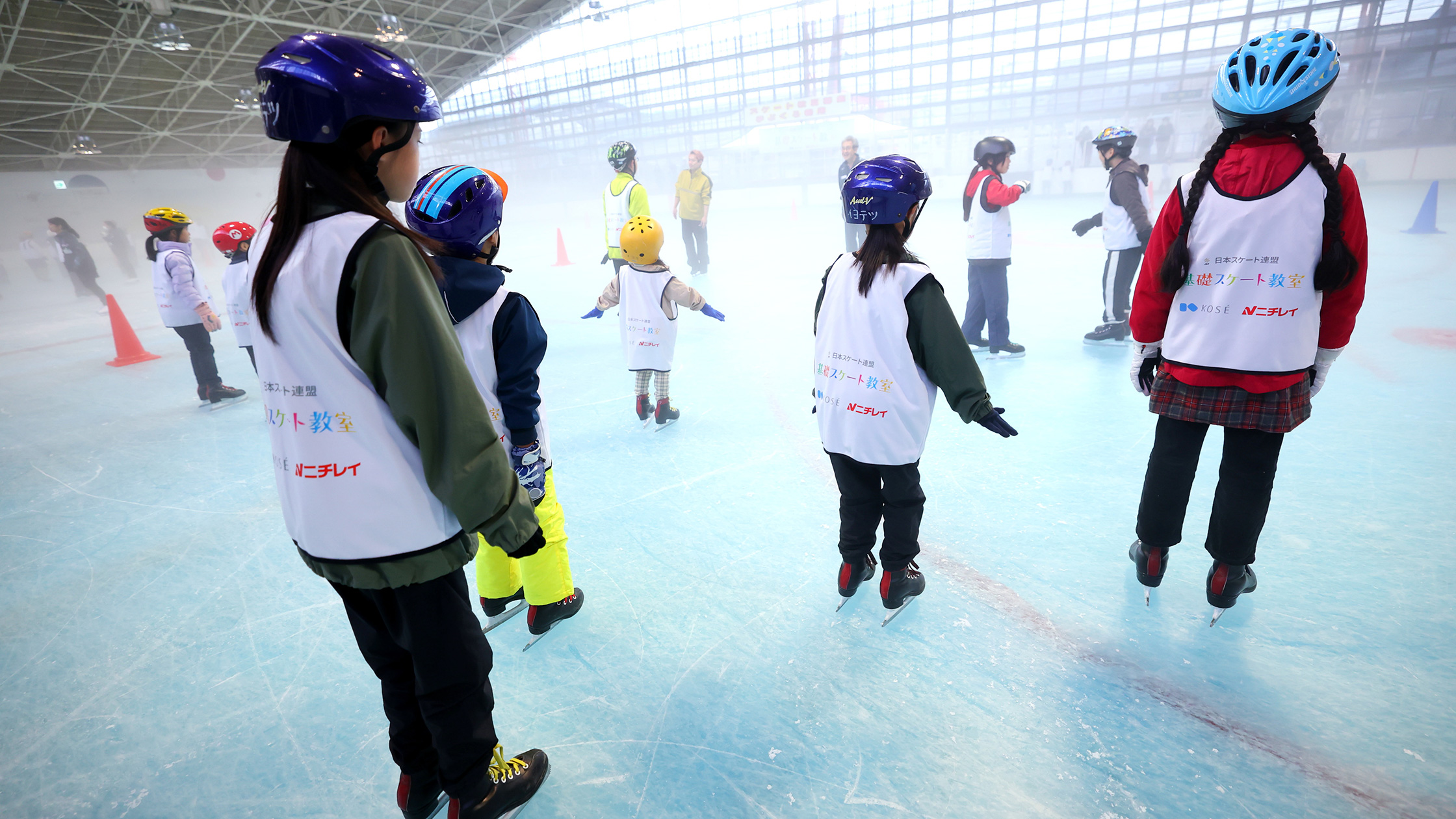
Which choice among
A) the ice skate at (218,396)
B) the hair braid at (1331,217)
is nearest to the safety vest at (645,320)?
the hair braid at (1331,217)

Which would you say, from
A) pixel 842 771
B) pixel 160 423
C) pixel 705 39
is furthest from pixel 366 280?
pixel 705 39

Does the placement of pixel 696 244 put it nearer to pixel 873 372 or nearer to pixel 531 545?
pixel 873 372

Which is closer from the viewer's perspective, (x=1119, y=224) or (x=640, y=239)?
(x=640, y=239)

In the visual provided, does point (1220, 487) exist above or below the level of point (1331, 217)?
below

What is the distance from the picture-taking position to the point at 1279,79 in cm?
172

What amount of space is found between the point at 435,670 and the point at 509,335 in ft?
2.79

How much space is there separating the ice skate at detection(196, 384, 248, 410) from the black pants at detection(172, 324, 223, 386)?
0.04 metres

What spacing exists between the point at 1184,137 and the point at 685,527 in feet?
75.8

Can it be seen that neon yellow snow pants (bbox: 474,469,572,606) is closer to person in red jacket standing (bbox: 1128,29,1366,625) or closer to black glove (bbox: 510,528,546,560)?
black glove (bbox: 510,528,546,560)

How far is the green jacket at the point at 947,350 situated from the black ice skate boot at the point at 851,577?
752mm

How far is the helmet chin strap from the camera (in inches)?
45.4

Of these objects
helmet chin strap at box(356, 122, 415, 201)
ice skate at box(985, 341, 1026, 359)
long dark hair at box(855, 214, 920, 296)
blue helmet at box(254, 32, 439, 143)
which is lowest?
ice skate at box(985, 341, 1026, 359)

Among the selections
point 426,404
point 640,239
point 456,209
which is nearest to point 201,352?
point 640,239

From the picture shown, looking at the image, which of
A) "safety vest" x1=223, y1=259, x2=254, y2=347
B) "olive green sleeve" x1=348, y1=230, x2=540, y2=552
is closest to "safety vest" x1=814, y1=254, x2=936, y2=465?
"olive green sleeve" x1=348, y1=230, x2=540, y2=552
